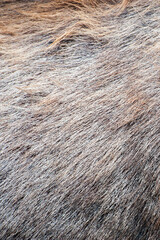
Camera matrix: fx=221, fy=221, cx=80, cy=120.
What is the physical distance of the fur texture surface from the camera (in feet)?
2.17

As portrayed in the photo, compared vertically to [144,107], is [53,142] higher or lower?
lower

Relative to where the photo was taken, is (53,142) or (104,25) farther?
(104,25)

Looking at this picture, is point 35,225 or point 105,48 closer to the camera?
point 35,225

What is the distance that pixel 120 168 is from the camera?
0.69 metres

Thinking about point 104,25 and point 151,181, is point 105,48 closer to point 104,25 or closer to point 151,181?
point 104,25

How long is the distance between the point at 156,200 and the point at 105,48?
573 millimetres

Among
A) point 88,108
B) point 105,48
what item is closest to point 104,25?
point 105,48

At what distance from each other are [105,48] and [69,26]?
0.61ft

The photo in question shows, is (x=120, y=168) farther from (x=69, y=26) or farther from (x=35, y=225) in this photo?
(x=69, y=26)

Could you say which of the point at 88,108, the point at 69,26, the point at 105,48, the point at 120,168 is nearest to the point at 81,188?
the point at 120,168

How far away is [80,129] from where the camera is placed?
726 mm

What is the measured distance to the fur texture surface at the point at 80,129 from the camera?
0.66 metres

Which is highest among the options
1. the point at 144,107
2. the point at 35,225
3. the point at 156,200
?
the point at 144,107

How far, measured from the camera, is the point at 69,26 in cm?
91
